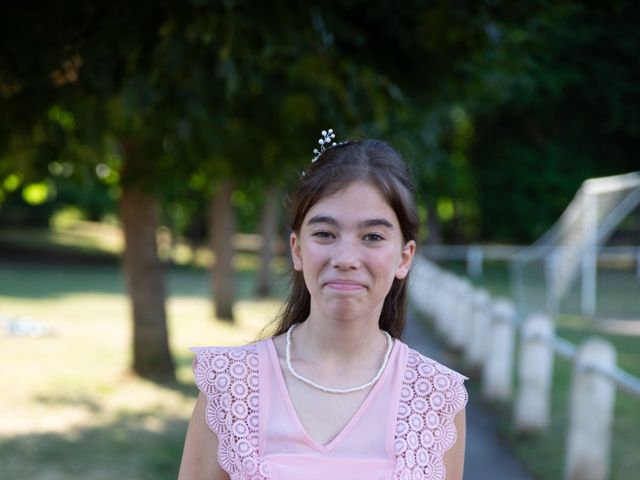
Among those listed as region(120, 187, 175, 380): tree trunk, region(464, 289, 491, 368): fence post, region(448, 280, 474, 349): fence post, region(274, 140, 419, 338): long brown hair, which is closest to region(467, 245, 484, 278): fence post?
region(448, 280, 474, 349): fence post

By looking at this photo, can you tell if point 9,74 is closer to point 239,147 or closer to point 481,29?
point 481,29

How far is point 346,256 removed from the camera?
2160 mm

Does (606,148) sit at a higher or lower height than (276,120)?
higher

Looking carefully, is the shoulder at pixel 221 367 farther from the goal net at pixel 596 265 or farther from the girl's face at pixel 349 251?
the goal net at pixel 596 265

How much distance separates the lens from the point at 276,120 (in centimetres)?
872

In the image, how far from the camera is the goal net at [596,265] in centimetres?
1903

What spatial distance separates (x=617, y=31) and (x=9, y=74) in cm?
2706

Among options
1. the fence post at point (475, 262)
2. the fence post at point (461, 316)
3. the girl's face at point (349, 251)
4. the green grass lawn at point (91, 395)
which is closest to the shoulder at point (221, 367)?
the girl's face at point (349, 251)

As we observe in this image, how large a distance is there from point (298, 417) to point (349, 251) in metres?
0.37

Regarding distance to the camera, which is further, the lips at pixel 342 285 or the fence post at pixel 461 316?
the fence post at pixel 461 316

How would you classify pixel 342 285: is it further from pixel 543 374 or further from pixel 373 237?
pixel 543 374

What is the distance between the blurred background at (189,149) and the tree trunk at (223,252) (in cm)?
4

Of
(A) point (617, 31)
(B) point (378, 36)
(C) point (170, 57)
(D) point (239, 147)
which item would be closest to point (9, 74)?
(C) point (170, 57)

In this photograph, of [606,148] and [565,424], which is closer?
[565,424]
